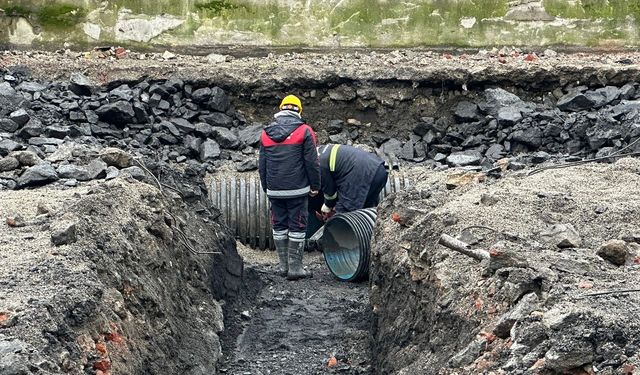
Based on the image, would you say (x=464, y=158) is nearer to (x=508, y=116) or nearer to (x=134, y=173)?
(x=508, y=116)

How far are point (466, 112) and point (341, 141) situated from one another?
1625 mm

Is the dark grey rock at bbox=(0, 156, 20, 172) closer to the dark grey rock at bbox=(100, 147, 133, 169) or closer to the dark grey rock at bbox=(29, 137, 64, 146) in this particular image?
the dark grey rock at bbox=(100, 147, 133, 169)

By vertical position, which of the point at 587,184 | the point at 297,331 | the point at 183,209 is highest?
the point at 587,184

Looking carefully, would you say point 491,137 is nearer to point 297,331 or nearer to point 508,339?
point 297,331

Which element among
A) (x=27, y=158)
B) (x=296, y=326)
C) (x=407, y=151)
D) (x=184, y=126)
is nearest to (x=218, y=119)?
(x=184, y=126)

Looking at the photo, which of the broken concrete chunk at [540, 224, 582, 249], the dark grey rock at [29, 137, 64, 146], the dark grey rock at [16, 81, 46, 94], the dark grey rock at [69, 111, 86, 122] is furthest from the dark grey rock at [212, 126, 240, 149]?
the broken concrete chunk at [540, 224, 582, 249]

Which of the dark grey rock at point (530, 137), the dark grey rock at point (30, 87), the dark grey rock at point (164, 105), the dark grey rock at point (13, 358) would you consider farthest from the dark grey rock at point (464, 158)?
the dark grey rock at point (13, 358)

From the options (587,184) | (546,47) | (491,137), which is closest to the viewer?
(587,184)

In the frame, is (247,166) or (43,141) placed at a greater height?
(43,141)

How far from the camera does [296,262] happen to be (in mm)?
9820

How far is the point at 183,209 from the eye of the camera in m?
8.70

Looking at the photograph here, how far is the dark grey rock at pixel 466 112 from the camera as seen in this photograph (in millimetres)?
12992

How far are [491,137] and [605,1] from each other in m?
3.94

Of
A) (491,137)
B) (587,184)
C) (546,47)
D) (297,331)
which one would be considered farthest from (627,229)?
(546,47)
